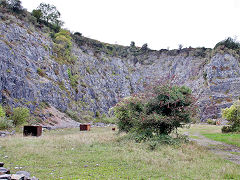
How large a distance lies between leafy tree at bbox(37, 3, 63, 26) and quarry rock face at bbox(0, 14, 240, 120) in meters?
8.16

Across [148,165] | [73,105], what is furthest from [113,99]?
[148,165]

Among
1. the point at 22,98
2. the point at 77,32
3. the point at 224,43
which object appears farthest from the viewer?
the point at 77,32

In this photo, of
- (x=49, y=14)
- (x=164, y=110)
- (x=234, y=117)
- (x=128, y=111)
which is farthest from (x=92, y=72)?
(x=164, y=110)

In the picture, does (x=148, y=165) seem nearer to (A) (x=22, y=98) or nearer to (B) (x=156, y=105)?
(B) (x=156, y=105)

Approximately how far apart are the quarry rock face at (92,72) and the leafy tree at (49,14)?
26.8 feet

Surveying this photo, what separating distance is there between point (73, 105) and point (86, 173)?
111 ft

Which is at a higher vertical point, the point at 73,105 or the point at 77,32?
the point at 77,32

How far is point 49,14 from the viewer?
5650 centimetres

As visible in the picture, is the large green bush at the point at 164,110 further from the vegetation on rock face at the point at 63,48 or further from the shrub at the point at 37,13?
the shrub at the point at 37,13

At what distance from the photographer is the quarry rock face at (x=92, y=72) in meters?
30.7

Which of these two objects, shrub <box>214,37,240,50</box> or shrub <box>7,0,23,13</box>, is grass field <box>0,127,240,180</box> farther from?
shrub <box>214,37,240,50</box>

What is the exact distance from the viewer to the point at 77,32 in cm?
6631

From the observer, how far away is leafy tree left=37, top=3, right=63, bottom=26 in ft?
183

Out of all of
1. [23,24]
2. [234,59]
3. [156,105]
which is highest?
[23,24]
